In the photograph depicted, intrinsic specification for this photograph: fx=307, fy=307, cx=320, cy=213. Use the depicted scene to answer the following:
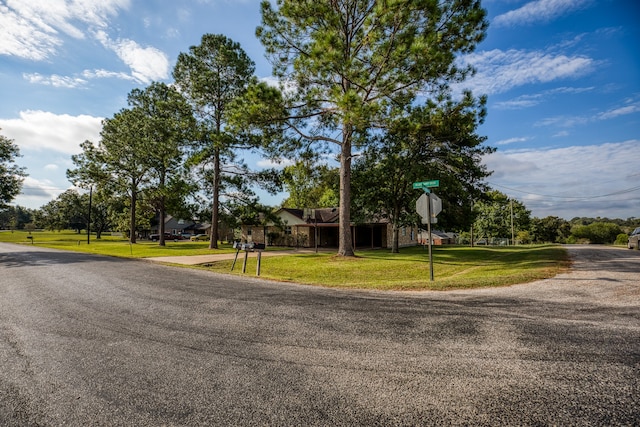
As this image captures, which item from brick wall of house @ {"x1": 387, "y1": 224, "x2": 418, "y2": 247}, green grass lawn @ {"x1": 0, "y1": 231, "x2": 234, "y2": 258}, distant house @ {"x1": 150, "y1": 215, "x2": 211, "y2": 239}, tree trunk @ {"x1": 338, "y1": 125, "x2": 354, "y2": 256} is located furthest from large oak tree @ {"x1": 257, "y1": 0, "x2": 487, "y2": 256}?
distant house @ {"x1": 150, "y1": 215, "x2": 211, "y2": 239}

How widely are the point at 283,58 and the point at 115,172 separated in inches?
1090

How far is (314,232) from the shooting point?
117ft

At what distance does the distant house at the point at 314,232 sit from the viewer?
34312mm

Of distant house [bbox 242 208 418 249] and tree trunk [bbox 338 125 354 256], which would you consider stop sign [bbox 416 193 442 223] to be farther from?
distant house [bbox 242 208 418 249]

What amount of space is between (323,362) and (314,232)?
1270 inches

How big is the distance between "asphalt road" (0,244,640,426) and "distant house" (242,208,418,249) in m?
26.6

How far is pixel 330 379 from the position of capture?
298cm

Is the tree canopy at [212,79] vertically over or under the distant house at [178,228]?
over

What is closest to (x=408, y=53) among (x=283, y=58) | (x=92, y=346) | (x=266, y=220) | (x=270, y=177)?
(x=283, y=58)

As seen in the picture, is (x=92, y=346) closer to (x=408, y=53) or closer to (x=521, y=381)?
(x=521, y=381)

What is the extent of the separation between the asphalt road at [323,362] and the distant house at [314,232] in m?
26.6

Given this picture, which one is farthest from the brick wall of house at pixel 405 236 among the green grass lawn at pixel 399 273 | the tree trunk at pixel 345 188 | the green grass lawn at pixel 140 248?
the green grass lawn at pixel 399 273

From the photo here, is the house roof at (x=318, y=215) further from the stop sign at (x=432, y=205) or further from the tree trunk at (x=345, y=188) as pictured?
the stop sign at (x=432, y=205)

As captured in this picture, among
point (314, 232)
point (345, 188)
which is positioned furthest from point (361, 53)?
point (314, 232)
